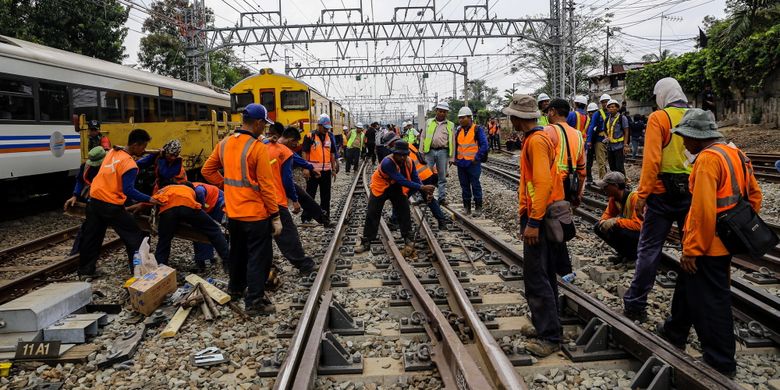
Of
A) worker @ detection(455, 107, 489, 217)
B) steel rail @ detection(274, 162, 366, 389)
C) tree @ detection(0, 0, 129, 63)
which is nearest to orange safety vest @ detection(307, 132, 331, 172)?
worker @ detection(455, 107, 489, 217)

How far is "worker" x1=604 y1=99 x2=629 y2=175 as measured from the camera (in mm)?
10047

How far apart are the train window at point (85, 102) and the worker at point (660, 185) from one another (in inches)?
442

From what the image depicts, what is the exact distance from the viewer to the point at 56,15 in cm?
1975

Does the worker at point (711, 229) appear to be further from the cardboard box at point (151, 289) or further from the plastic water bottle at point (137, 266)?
the plastic water bottle at point (137, 266)

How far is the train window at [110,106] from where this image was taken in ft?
39.1

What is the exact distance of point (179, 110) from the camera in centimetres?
1526

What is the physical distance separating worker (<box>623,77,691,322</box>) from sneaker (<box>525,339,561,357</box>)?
3.19ft

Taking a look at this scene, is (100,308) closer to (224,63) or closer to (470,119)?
(470,119)

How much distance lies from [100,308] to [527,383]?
151 inches

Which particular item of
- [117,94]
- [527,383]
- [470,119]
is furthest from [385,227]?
[117,94]

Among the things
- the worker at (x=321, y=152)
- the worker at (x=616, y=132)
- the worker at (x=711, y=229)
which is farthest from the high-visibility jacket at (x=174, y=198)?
the worker at (x=616, y=132)

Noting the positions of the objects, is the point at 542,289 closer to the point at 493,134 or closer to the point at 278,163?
the point at 278,163

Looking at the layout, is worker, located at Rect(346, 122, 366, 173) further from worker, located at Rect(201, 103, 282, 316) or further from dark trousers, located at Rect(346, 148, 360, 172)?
worker, located at Rect(201, 103, 282, 316)

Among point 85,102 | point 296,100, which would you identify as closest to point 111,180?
point 85,102
